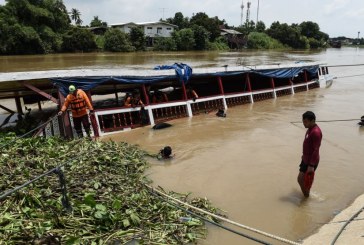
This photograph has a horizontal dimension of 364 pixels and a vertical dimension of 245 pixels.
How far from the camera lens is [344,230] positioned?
4789 mm

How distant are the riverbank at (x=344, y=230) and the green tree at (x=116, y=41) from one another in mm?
48951

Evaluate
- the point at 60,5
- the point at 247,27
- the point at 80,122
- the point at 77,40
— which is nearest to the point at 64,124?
the point at 80,122

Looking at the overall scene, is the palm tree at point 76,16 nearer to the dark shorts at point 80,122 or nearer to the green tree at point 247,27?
the green tree at point 247,27

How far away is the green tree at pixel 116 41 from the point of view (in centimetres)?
5141

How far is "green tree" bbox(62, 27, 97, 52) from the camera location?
48438 mm

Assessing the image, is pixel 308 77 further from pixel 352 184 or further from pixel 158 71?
pixel 352 184

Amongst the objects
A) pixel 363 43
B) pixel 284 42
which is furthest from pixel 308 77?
pixel 363 43

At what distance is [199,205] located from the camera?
234 inches

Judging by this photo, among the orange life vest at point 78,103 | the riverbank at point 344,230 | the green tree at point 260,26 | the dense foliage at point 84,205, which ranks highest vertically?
the green tree at point 260,26

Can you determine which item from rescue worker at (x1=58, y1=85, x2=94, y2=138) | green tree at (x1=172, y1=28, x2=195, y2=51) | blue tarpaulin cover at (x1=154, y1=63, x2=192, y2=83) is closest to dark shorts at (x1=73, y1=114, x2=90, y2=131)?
rescue worker at (x1=58, y1=85, x2=94, y2=138)

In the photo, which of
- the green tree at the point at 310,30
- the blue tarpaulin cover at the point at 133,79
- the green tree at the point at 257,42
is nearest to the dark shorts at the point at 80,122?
the blue tarpaulin cover at the point at 133,79

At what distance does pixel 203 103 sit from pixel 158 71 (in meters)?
3.55

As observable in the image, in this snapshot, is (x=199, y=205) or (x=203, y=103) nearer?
(x=199, y=205)

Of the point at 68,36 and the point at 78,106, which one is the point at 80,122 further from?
the point at 68,36
